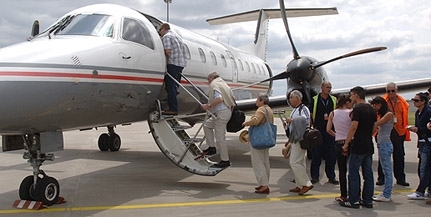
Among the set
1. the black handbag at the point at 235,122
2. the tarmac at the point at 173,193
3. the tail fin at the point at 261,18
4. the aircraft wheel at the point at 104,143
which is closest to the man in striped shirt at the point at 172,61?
the black handbag at the point at 235,122

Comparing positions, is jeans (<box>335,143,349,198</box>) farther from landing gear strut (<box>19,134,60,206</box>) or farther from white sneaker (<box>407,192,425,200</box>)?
landing gear strut (<box>19,134,60,206</box>)

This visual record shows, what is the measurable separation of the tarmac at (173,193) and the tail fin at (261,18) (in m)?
8.42

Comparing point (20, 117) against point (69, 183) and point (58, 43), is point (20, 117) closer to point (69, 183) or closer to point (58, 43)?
point (58, 43)

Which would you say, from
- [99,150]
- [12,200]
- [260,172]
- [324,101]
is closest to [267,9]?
[99,150]

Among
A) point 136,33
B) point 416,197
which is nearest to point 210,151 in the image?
point 136,33

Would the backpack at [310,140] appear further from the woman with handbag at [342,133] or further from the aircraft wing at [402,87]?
the aircraft wing at [402,87]

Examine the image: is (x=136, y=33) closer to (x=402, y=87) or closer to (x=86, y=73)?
(x=86, y=73)

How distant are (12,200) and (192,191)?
116 inches

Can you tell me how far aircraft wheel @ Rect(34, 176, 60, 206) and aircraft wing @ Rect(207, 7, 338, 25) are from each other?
14011mm

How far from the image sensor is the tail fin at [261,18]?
18.4 metres

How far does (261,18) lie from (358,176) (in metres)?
15.0

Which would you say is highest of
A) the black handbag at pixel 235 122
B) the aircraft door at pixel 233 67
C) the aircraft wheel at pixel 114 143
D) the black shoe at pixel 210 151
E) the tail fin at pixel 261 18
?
the tail fin at pixel 261 18

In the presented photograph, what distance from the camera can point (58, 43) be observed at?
6.61m

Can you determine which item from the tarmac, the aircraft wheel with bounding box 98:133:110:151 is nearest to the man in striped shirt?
the tarmac
